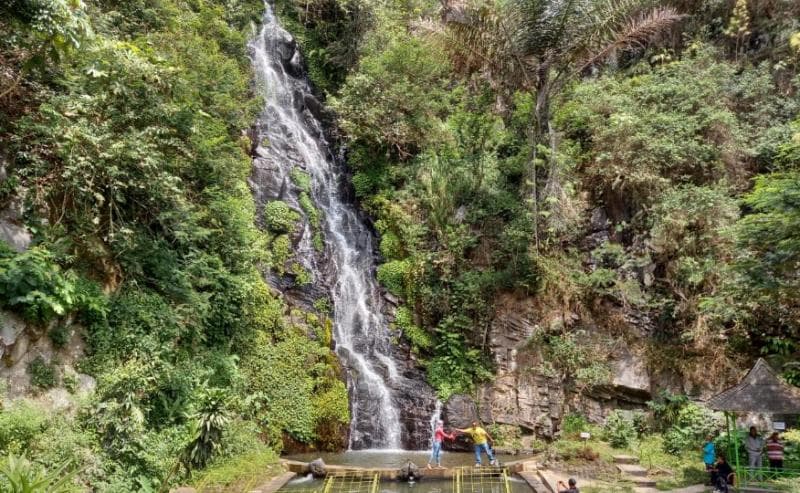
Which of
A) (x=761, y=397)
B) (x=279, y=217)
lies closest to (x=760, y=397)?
(x=761, y=397)

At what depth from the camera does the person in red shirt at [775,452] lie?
412 inches

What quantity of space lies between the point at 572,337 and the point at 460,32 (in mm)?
9925

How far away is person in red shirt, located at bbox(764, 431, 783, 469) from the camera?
1045 cm

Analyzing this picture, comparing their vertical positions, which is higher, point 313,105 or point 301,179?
point 313,105

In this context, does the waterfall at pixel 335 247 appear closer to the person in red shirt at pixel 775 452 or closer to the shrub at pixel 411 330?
the shrub at pixel 411 330

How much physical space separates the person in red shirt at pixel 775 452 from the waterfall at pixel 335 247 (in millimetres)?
8236

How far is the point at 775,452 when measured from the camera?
10.5m

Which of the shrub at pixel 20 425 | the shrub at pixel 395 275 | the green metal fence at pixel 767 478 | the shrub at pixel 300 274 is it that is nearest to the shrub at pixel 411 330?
the shrub at pixel 395 275

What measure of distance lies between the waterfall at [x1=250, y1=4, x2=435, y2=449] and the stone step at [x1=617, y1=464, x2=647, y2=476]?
557 centimetres

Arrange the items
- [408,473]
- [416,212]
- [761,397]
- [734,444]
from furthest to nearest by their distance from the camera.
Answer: [416,212] → [408,473] → [734,444] → [761,397]

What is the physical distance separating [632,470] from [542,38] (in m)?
12.1

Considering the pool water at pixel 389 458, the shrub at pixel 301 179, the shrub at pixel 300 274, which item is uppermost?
the shrub at pixel 301 179

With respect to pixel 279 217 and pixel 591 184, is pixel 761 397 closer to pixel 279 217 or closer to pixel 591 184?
pixel 591 184

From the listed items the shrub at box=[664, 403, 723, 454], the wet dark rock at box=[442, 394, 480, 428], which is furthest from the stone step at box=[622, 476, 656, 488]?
the wet dark rock at box=[442, 394, 480, 428]
